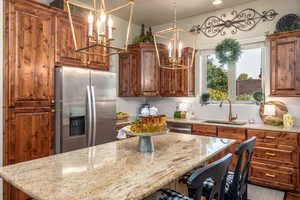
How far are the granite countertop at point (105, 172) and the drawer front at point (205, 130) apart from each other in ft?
5.41

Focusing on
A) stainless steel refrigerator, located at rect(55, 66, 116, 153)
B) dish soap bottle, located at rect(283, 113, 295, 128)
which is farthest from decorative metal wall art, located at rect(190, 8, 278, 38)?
stainless steel refrigerator, located at rect(55, 66, 116, 153)

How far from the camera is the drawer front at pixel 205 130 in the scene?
3601mm

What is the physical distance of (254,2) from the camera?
3.76 meters

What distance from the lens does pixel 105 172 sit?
4.37 ft

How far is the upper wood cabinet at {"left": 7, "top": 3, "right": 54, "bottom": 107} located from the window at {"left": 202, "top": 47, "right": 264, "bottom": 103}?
307cm

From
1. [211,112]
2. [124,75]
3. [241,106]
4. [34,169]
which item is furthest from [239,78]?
[34,169]

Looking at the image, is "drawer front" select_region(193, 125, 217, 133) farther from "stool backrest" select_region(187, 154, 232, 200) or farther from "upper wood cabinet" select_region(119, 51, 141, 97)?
"stool backrest" select_region(187, 154, 232, 200)

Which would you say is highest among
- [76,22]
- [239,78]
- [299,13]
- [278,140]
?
[299,13]

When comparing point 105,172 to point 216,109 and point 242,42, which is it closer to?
point 216,109

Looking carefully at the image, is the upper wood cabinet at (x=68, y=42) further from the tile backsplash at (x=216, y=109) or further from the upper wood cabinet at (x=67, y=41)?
the tile backsplash at (x=216, y=109)

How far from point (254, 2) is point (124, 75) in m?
2.87

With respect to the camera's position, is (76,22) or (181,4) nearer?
(76,22)

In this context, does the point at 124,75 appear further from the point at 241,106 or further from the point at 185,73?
the point at 241,106

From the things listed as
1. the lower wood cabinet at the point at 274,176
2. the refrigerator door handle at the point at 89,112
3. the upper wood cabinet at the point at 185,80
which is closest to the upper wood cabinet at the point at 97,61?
the refrigerator door handle at the point at 89,112
